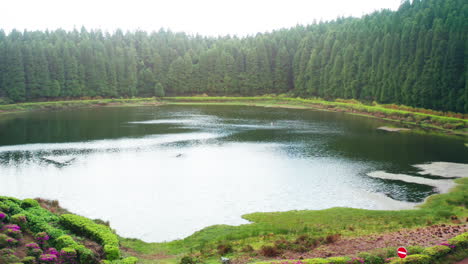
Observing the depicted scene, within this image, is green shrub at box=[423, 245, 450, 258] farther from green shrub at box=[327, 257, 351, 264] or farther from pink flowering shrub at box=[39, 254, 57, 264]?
pink flowering shrub at box=[39, 254, 57, 264]

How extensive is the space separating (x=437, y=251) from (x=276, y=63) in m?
128

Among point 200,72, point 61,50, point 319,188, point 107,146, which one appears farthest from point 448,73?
point 61,50

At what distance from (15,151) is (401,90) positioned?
77.5 metres

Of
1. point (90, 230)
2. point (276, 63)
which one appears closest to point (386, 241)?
point (90, 230)

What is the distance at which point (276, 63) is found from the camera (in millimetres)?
141000

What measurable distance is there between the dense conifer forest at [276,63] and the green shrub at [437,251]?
62.3 m

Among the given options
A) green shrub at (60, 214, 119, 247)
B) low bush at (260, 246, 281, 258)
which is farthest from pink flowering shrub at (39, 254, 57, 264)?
low bush at (260, 246, 281, 258)

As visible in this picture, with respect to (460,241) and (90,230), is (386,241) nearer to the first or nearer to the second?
(460,241)

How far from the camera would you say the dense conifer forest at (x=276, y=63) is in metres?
81.5

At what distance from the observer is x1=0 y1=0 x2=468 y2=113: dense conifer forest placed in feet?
267

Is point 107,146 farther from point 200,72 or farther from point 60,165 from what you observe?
point 200,72

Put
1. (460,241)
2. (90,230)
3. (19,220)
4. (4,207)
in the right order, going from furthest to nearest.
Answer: (4,207) < (90,230) < (19,220) < (460,241)

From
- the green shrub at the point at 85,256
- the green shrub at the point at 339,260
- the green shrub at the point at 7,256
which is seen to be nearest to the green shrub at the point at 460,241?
the green shrub at the point at 339,260

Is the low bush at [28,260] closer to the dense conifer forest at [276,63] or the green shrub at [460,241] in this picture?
the green shrub at [460,241]
